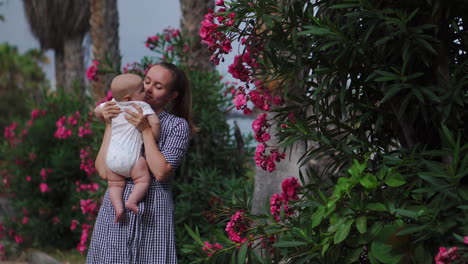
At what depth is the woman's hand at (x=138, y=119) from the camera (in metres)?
3.57

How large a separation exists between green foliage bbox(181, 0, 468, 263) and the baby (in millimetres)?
617

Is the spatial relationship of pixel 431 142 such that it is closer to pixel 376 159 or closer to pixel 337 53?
pixel 376 159

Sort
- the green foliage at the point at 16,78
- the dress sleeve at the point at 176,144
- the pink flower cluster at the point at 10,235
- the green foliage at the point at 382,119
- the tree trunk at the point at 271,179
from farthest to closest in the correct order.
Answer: the green foliage at the point at 16,78 → the pink flower cluster at the point at 10,235 → the tree trunk at the point at 271,179 → the dress sleeve at the point at 176,144 → the green foliage at the point at 382,119

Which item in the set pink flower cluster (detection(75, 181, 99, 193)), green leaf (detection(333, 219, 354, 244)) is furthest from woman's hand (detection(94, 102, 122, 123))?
pink flower cluster (detection(75, 181, 99, 193))

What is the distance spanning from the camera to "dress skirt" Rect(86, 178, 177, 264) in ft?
12.1

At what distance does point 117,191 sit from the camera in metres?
3.65

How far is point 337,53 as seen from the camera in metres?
3.40

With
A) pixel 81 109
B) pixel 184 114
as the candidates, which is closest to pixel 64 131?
pixel 81 109

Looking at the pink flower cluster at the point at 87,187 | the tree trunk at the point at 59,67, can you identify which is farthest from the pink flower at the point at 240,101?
the tree trunk at the point at 59,67

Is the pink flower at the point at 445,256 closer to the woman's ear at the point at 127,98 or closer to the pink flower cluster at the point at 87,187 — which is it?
the woman's ear at the point at 127,98

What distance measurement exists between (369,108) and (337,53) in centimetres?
39

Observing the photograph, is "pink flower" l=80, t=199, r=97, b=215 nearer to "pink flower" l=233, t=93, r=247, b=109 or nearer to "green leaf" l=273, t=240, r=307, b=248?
"pink flower" l=233, t=93, r=247, b=109

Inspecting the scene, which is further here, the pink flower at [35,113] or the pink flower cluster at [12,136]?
the pink flower cluster at [12,136]

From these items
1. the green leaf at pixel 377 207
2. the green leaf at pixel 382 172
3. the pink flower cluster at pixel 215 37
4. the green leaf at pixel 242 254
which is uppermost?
the pink flower cluster at pixel 215 37
